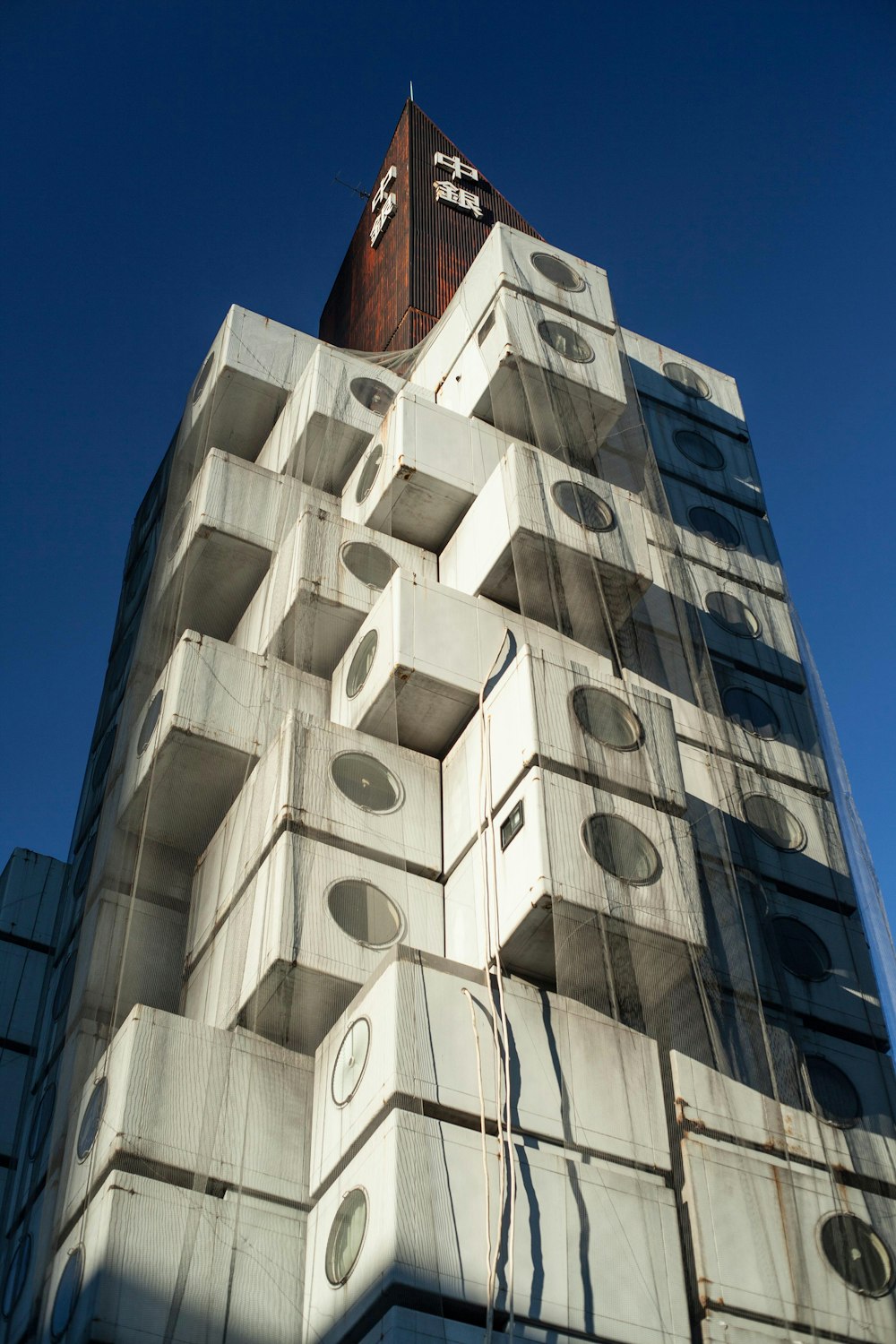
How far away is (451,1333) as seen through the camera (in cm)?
1341

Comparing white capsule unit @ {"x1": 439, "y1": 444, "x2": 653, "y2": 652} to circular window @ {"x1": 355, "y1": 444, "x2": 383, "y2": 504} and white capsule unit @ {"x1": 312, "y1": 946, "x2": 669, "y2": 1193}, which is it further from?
white capsule unit @ {"x1": 312, "y1": 946, "x2": 669, "y2": 1193}

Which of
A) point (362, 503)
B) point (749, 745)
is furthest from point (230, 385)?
point (749, 745)

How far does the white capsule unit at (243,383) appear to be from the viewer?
30.9m

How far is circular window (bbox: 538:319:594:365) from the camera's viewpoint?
2725cm

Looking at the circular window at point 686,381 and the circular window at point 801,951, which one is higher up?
the circular window at point 686,381

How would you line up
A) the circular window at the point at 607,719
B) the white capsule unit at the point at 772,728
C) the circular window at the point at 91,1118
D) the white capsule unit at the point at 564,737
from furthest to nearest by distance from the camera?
the white capsule unit at the point at 772,728, the circular window at the point at 607,719, the white capsule unit at the point at 564,737, the circular window at the point at 91,1118

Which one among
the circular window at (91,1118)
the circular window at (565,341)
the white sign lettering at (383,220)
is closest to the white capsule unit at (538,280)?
the circular window at (565,341)

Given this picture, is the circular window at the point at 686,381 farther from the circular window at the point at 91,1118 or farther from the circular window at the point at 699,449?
the circular window at the point at 91,1118

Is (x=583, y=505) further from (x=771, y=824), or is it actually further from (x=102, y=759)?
(x=102, y=759)

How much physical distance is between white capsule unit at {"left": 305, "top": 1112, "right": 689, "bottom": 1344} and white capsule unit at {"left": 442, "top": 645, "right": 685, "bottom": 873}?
5017 millimetres

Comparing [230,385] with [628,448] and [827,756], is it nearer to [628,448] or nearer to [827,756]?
[628,448]

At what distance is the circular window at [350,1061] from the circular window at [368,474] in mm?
12475

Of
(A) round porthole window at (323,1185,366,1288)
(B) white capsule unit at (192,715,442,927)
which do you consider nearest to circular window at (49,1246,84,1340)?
(A) round porthole window at (323,1185,366,1288)

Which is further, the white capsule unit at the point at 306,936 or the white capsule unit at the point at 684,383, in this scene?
the white capsule unit at the point at 684,383
